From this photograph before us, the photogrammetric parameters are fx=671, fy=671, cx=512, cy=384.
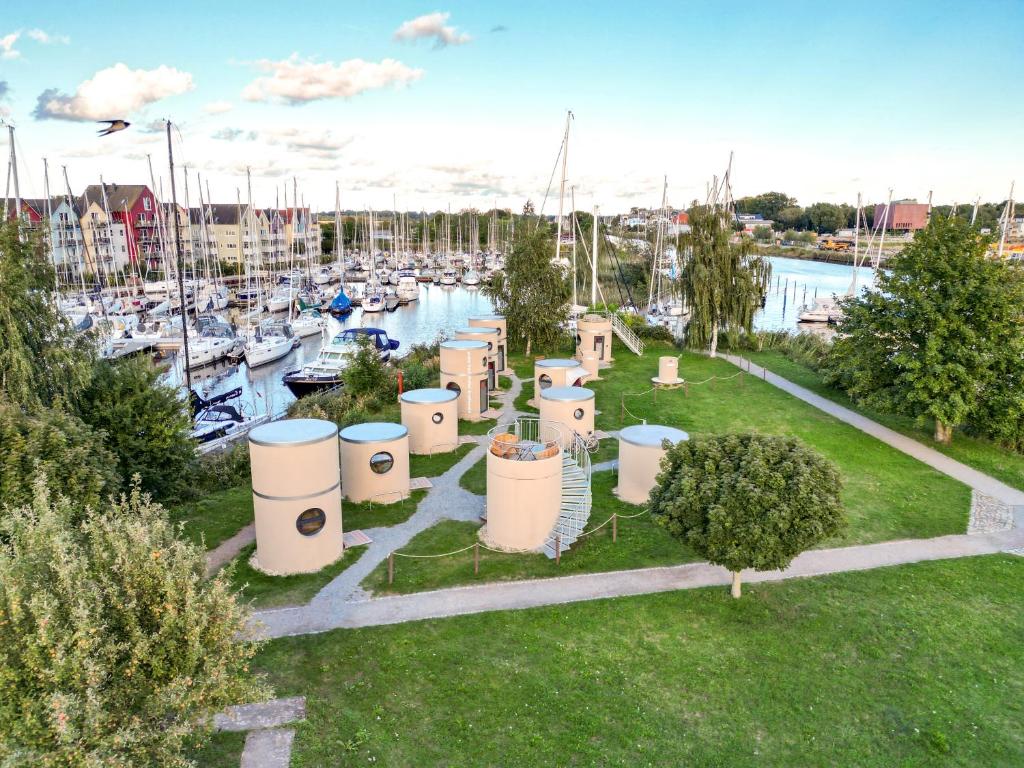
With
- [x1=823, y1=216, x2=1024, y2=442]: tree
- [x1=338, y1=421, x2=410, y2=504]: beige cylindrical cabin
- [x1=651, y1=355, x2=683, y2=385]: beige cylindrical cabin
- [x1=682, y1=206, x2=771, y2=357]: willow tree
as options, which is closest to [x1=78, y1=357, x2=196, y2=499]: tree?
[x1=338, y1=421, x2=410, y2=504]: beige cylindrical cabin

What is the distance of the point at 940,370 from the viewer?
23906mm

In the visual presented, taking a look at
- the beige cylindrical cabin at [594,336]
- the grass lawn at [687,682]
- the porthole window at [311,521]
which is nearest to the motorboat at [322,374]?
the beige cylindrical cabin at [594,336]

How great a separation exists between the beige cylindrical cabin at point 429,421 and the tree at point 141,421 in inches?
308

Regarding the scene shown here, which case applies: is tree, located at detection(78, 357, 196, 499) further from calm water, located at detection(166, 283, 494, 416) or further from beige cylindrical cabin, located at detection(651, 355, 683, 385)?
beige cylindrical cabin, located at detection(651, 355, 683, 385)

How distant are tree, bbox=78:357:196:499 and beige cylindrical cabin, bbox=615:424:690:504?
14.4 meters

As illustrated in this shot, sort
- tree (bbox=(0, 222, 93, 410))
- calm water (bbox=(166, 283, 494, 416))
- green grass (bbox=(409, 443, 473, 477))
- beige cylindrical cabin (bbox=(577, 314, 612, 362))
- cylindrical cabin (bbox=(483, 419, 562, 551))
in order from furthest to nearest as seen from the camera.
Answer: calm water (bbox=(166, 283, 494, 416)) → beige cylindrical cabin (bbox=(577, 314, 612, 362)) → green grass (bbox=(409, 443, 473, 477)) → tree (bbox=(0, 222, 93, 410)) → cylindrical cabin (bbox=(483, 419, 562, 551))

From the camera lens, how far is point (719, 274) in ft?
136

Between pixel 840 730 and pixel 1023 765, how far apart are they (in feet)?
8.83

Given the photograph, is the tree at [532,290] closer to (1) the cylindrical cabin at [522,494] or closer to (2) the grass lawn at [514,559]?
(2) the grass lawn at [514,559]

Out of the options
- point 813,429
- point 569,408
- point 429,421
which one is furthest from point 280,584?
point 813,429

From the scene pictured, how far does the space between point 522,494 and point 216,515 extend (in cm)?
997

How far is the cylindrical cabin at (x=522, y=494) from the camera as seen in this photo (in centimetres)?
1756

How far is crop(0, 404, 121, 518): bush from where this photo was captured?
14281 mm

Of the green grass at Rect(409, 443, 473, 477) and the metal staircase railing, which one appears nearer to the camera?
the green grass at Rect(409, 443, 473, 477)
